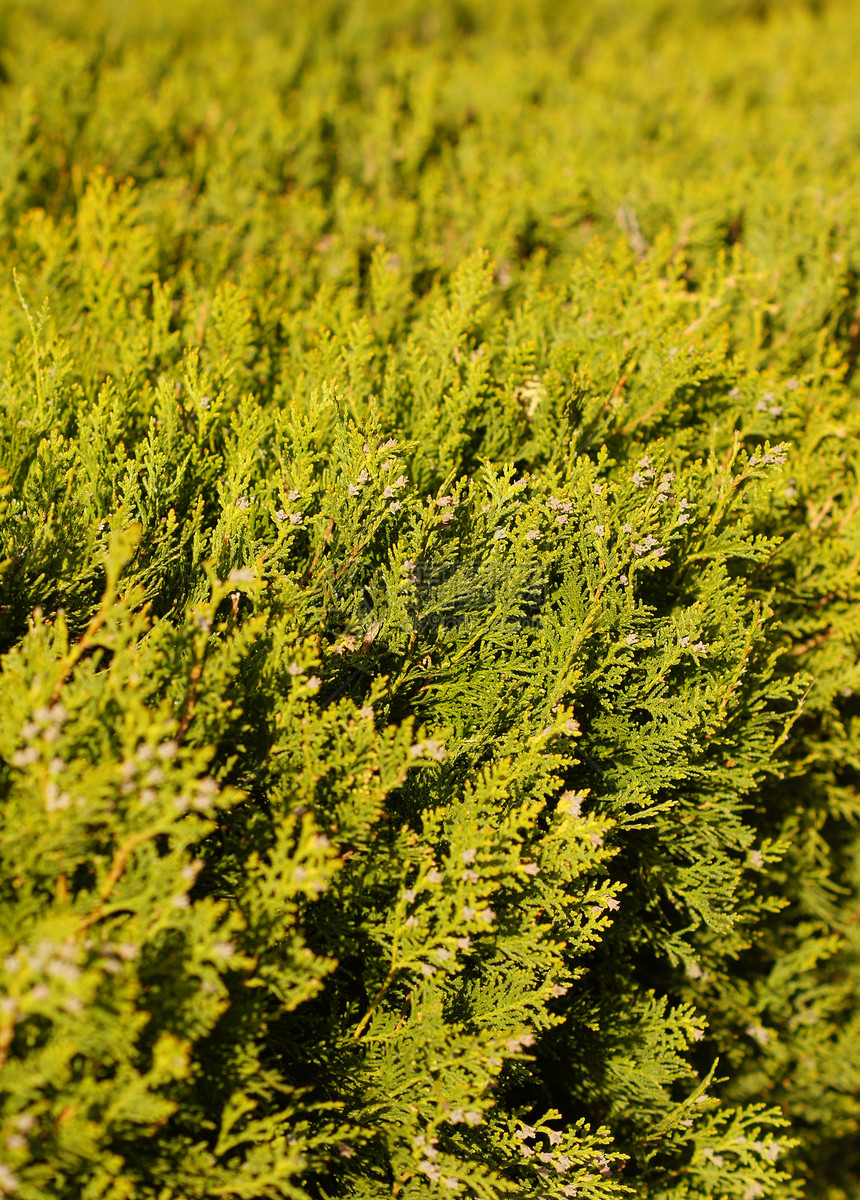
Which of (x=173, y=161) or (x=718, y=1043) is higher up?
(x=173, y=161)

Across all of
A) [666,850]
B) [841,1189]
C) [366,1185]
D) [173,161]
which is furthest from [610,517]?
[841,1189]

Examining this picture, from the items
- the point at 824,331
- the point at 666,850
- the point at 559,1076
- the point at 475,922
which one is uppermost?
the point at 824,331

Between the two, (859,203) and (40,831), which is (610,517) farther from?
(859,203)

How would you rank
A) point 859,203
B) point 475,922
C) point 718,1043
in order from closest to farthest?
point 475,922 → point 718,1043 → point 859,203

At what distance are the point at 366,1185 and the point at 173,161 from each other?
6.73 m

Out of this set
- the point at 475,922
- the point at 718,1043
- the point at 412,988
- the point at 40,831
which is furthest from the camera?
the point at 718,1043

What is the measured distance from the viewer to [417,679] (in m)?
3.39

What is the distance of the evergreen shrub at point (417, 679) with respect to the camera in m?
2.28

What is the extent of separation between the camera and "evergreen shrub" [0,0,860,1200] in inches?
89.7

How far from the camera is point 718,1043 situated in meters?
4.36

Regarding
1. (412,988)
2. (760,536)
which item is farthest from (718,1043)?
(760,536)

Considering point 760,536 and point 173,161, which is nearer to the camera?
point 760,536

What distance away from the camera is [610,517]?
3334 millimetres

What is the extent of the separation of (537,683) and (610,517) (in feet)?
2.62
